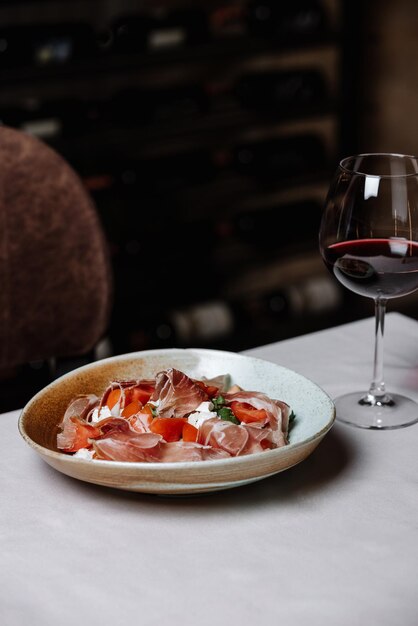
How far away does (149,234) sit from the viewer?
2588 millimetres

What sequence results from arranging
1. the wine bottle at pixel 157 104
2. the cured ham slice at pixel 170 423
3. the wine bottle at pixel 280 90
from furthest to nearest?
1. the wine bottle at pixel 280 90
2. the wine bottle at pixel 157 104
3. the cured ham slice at pixel 170 423

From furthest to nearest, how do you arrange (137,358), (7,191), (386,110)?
(386,110) → (7,191) → (137,358)

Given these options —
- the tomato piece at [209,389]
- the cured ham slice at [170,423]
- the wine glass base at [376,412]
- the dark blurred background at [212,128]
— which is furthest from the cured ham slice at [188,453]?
the dark blurred background at [212,128]

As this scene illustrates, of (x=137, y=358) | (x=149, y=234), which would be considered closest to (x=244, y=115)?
(x=149, y=234)

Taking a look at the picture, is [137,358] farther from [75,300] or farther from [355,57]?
[355,57]

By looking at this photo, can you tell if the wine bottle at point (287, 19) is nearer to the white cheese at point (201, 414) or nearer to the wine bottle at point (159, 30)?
the wine bottle at point (159, 30)

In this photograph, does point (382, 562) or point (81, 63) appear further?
point (81, 63)

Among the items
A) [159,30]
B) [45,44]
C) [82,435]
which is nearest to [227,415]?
[82,435]

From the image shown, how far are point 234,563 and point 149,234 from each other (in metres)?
1.93

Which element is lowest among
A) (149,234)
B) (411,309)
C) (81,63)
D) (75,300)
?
(411,309)

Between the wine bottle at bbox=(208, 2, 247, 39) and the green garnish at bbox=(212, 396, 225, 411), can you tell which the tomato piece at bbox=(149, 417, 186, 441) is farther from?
the wine bottle at bbox=(208, 2, 247, 39)

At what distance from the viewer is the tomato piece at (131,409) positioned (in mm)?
835

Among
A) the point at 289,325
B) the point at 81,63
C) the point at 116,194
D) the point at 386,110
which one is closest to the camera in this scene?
the point at 81,63

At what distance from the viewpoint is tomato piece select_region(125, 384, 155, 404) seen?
2.80 feet
